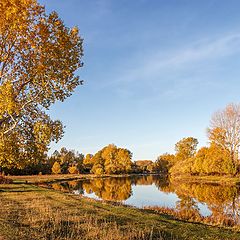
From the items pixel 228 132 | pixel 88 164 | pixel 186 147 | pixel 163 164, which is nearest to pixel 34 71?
pixel 228 132

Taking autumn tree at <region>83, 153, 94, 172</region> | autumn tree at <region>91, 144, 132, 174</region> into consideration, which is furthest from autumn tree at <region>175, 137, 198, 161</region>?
autumn tree at <region>83, 153, 94, 172</region>

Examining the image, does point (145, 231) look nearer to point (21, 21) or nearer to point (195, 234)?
point (195, 234)

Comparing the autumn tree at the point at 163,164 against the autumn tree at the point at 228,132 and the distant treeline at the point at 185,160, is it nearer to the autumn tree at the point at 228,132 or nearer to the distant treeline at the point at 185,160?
the distant treeline at the point at 185,160

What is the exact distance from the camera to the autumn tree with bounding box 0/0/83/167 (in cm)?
1474

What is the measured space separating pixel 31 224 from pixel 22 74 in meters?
8.58

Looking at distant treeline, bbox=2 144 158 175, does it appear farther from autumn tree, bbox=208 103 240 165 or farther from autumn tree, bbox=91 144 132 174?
autumn tree, bbox=208 103 240 165

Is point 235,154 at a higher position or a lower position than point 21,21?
lower

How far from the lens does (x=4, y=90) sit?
12922 millimetres

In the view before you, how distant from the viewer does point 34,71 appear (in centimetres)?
1577

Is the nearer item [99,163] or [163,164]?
[99,163]

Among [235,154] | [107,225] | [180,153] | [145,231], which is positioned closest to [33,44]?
[107,225]

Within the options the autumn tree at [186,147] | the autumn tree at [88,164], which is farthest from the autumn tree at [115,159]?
the autumn tree at [186,147]

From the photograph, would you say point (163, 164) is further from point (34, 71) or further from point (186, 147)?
point (34, 71)

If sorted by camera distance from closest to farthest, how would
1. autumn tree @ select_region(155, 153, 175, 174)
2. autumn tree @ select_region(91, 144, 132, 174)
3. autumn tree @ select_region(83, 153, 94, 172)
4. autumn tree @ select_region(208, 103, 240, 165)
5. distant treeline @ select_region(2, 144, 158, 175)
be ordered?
autumn tree @ select_region(208, 103, 240, 165) < distant treeline @ select_region(2, 144, 158, 175) < autumn tree @ select_region(91, 144, 132, 174) < autumn tree @ select_region(83, 153, 94, 172) < autumn tree @ select_region(155, 153, 175, 174)
